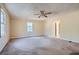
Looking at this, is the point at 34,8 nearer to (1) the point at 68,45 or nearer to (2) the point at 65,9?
(2) the point at 65,9

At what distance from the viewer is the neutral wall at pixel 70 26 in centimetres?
256

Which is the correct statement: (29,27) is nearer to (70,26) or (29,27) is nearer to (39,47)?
(39,47)

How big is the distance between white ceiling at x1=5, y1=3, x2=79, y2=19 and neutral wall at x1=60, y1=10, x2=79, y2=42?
0.17 metres

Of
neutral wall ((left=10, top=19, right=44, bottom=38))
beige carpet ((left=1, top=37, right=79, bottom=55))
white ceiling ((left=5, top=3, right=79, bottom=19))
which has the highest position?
white ceiling ((left=5, top=3, right=79, bottom=19))

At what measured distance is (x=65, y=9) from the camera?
2.52 metres

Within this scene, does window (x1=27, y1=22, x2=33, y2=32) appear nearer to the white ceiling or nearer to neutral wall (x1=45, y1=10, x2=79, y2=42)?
the white ceiling

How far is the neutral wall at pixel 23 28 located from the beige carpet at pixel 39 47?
0.12 m

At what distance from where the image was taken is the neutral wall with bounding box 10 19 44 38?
2.63m

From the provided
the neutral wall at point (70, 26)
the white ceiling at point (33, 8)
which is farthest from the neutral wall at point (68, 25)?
the white ceiling at point (33, 8)

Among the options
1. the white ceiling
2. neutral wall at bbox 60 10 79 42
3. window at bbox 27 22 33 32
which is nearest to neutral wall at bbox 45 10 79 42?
neutral wall at bbox 60 10 79 42

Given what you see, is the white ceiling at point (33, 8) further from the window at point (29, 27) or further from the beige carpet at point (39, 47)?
the beige carpet at point (39, 47)

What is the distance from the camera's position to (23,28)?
8.96ft

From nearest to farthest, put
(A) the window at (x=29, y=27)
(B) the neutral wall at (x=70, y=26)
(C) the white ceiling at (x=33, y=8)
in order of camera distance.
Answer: (C) the white ceiling at (x=33, y=8) < (B) the neutral wall at (x=70, y=26) < (A) the window at (x=29, y=27)

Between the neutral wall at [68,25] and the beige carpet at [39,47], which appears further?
the neutral wall at [68,25]
